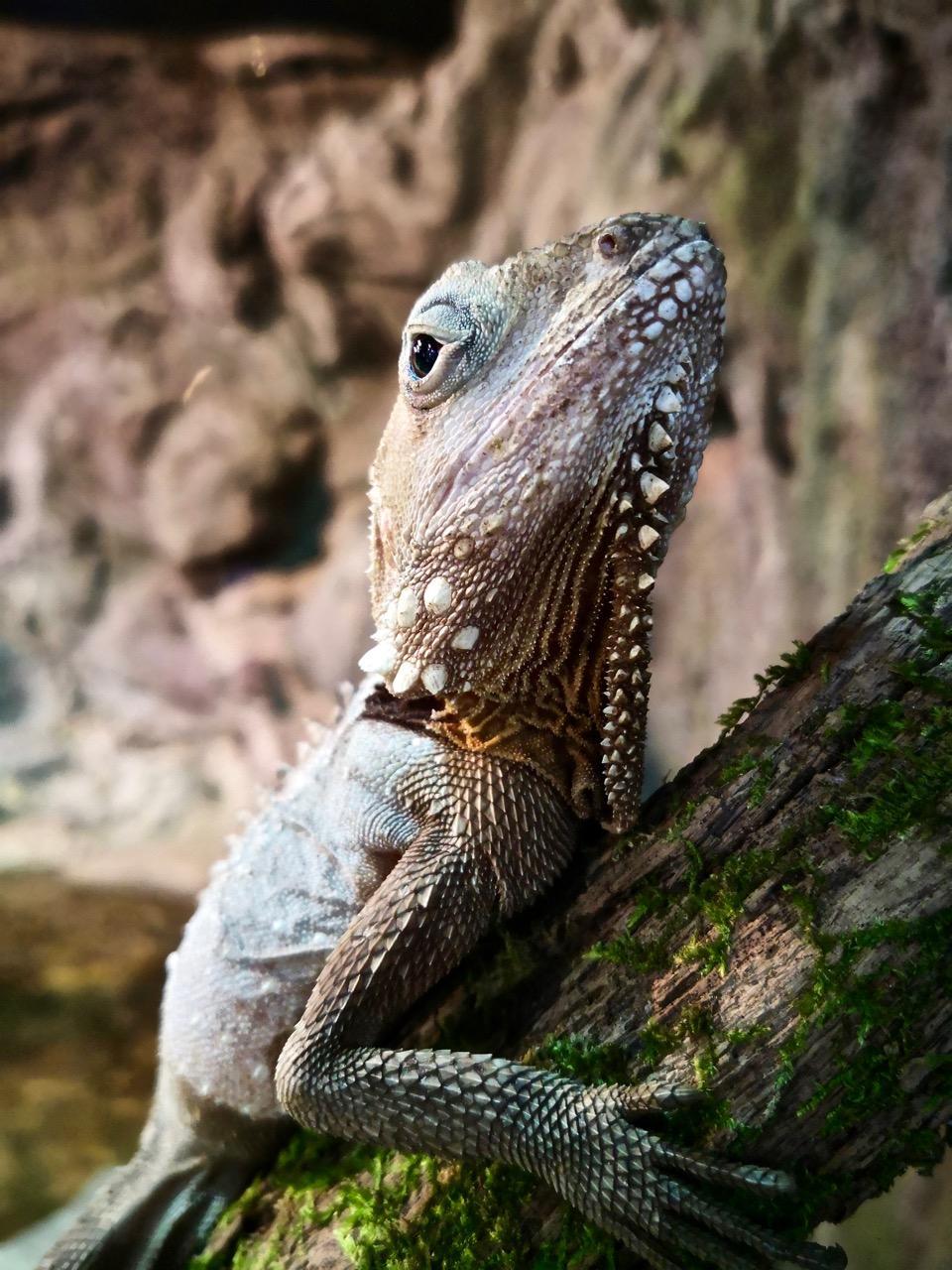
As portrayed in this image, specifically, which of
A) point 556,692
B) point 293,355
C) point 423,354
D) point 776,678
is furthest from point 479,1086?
point 293,355

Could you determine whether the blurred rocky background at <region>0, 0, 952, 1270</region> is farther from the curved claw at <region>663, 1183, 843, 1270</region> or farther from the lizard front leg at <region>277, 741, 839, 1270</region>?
the curved claw at <region>663, 1183, 843, 1270</region>

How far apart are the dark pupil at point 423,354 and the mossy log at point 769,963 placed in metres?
1.16

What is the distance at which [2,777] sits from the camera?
784 cm

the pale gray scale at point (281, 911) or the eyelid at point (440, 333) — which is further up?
the eyelid at point (440, 333)

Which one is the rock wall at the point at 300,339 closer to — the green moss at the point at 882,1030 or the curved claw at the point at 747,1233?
the green moss at the point at 882,1030

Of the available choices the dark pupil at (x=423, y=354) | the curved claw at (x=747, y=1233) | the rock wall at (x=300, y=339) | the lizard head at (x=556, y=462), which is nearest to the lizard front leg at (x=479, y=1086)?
the curved claw at (x=747, y=1233)

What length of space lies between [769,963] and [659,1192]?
0.52 meters

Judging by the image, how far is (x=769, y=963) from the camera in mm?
2035

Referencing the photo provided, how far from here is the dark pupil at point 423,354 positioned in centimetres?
238

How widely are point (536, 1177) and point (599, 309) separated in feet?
6.75

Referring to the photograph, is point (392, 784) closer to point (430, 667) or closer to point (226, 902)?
point (430, 667)

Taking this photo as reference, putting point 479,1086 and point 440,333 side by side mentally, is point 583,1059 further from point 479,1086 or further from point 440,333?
point 440,333

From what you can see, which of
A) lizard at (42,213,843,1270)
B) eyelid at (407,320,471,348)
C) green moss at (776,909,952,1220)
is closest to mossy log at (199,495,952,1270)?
green moss at (776,909,952,1220)

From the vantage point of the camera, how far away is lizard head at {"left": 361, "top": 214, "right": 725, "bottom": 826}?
2.19 meters
